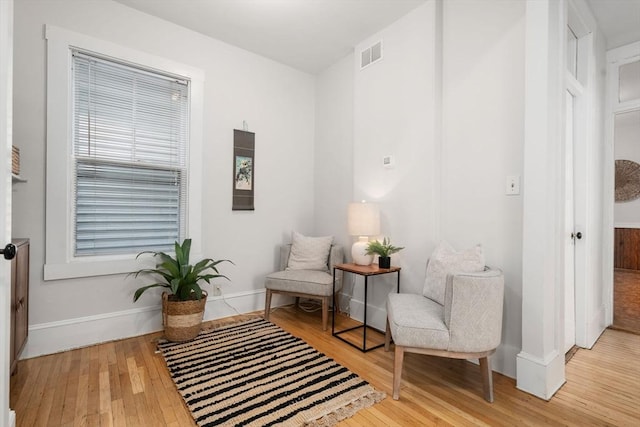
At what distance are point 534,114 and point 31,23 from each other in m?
3.48

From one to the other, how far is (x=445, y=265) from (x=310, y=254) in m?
1.48

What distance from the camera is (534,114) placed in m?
1.83

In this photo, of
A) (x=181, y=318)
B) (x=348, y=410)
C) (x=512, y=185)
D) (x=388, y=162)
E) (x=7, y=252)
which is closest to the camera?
(x=7, y=252)

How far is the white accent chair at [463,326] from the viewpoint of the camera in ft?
5.58

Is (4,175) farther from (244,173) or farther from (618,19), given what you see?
(618,19)

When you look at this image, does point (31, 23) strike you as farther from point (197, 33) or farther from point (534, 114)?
point (534, 114)

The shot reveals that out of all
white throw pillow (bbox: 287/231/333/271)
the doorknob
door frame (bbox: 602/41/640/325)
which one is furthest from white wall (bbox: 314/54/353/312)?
the doorknob

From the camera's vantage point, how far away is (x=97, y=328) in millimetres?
2512

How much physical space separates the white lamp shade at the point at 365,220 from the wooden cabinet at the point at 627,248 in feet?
18.8

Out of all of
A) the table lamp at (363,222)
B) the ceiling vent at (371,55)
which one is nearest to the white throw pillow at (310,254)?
the table lamp at (363,222)

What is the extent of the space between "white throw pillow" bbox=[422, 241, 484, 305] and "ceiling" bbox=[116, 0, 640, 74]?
202cm

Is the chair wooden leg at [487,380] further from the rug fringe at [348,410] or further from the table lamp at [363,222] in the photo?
the table lamp at [363,222]

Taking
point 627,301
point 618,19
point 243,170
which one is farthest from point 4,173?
point 627,301

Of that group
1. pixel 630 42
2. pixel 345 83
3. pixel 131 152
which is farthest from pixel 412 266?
pixel 630 42
